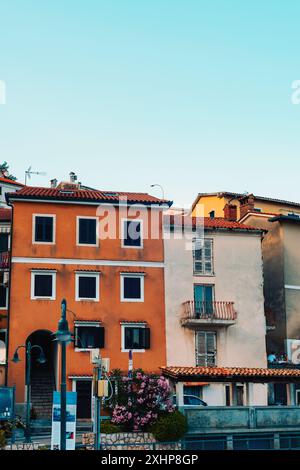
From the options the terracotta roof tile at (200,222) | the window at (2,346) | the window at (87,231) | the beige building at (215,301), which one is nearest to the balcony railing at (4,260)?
the window at (2,346)

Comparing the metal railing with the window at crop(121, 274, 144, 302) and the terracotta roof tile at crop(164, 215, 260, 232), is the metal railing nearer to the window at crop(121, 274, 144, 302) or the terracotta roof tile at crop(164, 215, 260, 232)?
the window at crop(121, 274, 144, 302)

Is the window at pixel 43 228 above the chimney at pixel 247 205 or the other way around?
the other way around

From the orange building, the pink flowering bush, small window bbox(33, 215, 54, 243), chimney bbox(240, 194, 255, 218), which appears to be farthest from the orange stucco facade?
chimney bbox(240, 194, 255, 218)

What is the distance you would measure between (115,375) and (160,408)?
147 inches

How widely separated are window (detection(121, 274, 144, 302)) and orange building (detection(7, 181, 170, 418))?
6cm

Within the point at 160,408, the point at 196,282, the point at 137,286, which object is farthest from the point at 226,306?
the point at 160,408

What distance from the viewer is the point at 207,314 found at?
48562mm

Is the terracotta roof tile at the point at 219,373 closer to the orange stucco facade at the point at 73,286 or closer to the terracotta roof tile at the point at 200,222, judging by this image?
the orange stucco facade at the point at 73,286

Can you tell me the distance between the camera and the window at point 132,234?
4894cm

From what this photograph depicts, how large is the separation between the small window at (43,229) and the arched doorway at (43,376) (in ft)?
18.2

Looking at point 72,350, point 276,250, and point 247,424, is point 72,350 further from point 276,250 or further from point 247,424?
point 276,250

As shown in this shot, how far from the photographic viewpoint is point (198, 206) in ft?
226

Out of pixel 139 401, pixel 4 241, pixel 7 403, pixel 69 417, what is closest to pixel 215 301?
pixel 139 401

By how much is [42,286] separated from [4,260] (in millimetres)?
4484
